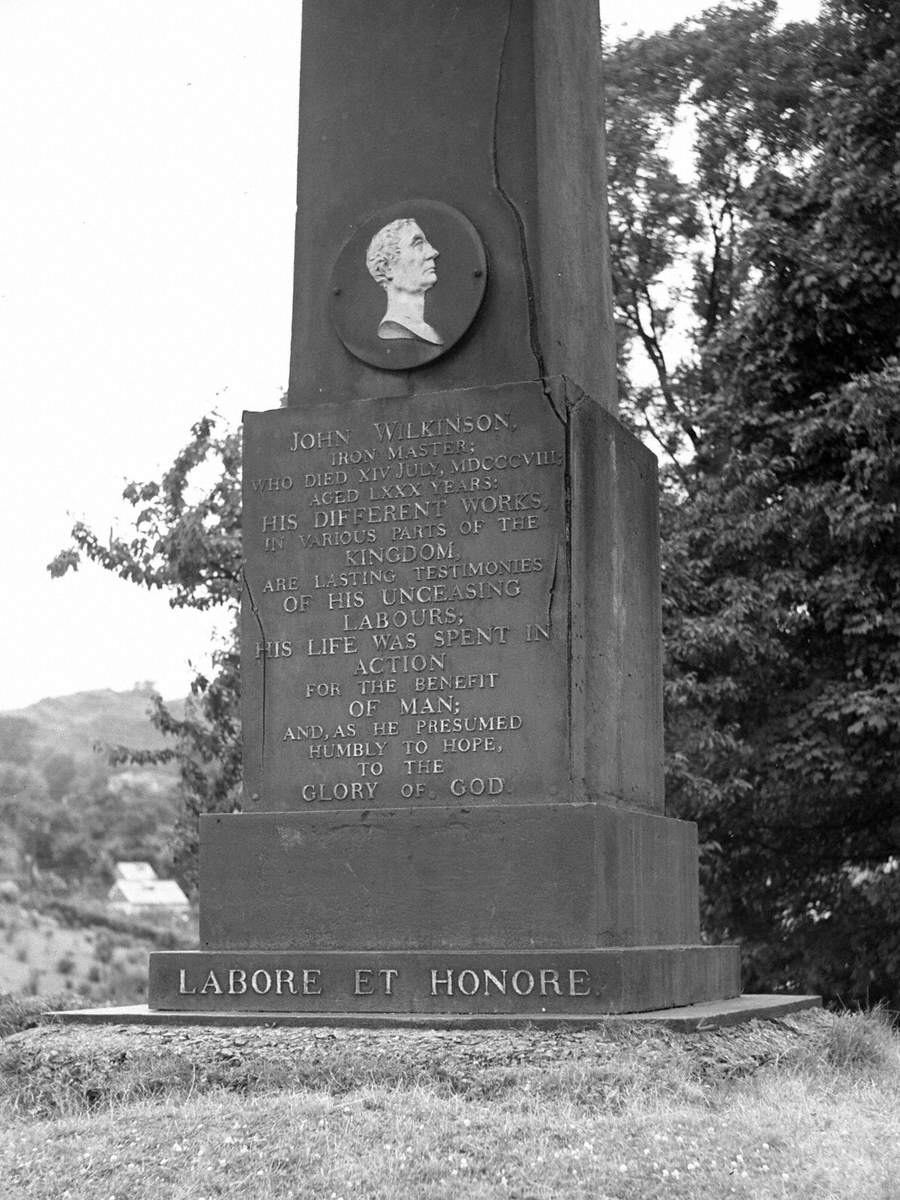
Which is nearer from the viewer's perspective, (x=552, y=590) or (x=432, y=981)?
(x=432, y=981)

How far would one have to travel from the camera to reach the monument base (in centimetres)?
792

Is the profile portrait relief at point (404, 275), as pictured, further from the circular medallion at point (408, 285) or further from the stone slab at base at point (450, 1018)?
the stone slab at base at point (450, 1018)

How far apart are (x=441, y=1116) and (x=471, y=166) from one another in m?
4.94

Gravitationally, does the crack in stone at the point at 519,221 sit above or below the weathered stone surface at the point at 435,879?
above

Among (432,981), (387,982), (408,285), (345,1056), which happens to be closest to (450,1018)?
(432,981)

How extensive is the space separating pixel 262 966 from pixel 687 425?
1633 cm

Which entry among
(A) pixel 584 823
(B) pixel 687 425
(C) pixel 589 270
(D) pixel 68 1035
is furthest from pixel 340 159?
(B) pixel 687 425

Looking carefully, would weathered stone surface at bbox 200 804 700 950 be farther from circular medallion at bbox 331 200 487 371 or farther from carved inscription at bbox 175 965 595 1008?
circular medallion at bbox 331 200 487 371

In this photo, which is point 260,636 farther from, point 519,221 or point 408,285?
point 519,221

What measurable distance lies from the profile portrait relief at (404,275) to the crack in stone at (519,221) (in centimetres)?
45

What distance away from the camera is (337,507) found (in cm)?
926

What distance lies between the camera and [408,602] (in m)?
8.96

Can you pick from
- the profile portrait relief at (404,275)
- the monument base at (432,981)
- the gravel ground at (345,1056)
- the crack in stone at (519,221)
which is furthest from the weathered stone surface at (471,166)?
the gravel ground at (345,1056)

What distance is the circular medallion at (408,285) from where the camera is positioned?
9328 millimetres
